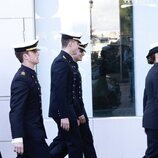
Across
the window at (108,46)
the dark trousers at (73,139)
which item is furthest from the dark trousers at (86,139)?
the window at (108,46)

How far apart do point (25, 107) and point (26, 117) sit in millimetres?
122

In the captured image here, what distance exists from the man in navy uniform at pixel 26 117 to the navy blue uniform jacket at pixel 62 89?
70 cm

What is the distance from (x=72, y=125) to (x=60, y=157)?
58 cm

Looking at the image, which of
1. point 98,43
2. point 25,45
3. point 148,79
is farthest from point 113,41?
point 25,45

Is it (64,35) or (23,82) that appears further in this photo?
(64,35)

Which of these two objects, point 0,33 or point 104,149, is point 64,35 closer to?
point 0,33

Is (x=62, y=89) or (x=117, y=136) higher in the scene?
(x=62, y=89)

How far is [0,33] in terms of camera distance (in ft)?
24.9

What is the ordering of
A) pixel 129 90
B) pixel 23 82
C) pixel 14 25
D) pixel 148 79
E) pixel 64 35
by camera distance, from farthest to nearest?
pixel 129 90
pixel 14 25
pixel 64 35
pixel 148 79
pixel 23 82

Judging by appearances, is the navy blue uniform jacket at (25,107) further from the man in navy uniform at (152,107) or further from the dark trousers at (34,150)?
the man in navy uniform at (152,107)

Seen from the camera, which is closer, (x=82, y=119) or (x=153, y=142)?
(x=153, y=142)

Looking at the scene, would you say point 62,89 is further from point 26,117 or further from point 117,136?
point 117,136

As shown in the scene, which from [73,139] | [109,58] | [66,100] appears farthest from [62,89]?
[109,58]

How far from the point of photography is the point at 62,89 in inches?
243
